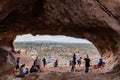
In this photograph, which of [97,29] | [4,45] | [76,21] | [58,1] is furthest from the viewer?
[4,45]

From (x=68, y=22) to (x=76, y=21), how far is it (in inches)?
23.5

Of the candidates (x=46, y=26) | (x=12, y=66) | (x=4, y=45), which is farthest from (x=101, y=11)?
(x=4, y=45)

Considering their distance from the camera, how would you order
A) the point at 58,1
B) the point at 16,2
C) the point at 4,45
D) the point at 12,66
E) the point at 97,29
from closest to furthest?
the point at 16,2
the point at 58,1
the point at 97,29
the point at 12,66
the point at 4,45

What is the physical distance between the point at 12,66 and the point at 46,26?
693cm

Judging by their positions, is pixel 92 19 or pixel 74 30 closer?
pixel 92 19

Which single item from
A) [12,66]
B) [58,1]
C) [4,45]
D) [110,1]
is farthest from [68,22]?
[4,45]

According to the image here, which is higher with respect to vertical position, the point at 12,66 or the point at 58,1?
the point at 58,1

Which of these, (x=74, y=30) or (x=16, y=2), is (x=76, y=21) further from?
(x=16, y=2)

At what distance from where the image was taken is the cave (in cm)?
1977

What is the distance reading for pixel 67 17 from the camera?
20.7m

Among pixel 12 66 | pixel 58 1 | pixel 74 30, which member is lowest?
pixel 12 66

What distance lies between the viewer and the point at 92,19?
21188 millimetres

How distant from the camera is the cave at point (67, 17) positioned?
64.9 ft

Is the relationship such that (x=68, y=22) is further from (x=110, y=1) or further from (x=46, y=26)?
(x=110, y=1)
